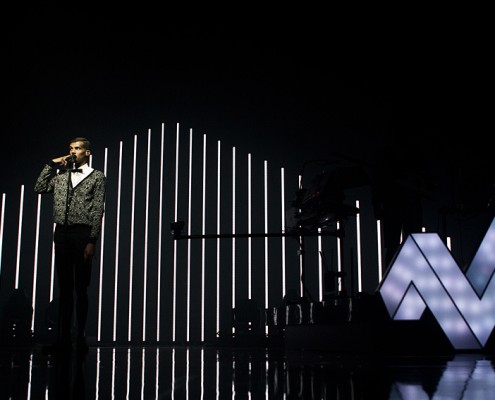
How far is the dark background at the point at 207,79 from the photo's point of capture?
7.16 meters

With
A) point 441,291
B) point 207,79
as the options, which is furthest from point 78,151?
point 207,79

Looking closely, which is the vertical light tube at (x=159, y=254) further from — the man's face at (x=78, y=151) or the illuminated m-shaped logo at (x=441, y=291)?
the illuminated m-shaped logo at (x=441, y=291)

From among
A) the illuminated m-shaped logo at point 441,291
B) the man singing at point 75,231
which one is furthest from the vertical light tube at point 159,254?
the illuminated m-shaped logo at point 441,291

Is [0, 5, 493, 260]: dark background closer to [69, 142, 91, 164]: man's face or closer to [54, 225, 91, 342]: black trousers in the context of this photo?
[69, 142, 91, 164]: man's face

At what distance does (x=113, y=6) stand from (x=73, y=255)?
5499 millimetres

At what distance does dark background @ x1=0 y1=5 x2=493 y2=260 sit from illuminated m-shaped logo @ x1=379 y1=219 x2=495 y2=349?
3.80 metres

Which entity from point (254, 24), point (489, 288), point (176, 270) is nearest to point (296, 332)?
point (489, 288)

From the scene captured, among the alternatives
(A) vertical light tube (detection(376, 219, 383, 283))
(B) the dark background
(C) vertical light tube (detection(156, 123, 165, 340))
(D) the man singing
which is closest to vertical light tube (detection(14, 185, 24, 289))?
(B) the dark background

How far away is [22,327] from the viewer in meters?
7.33

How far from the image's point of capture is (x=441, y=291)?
2830 millimetres

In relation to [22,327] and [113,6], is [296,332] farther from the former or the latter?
[113,6]

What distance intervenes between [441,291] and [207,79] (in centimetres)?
611

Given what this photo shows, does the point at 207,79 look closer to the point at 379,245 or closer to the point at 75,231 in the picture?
the point at 379,245

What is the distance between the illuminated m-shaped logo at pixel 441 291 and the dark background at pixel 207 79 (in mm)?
3802
